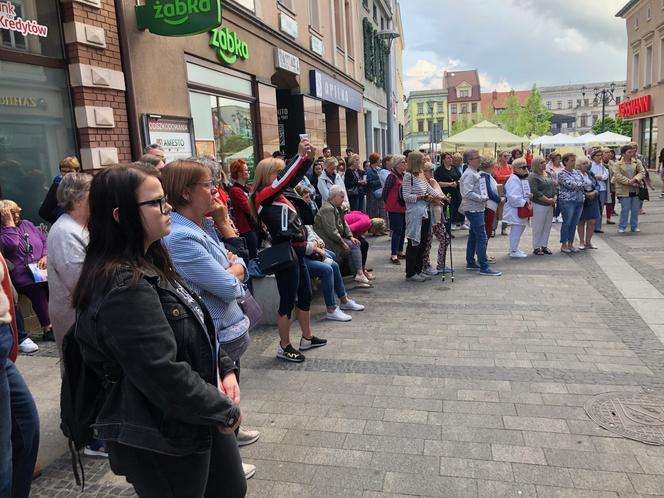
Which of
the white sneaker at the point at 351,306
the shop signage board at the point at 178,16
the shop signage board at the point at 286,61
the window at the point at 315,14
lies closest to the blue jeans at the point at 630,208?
the white sneaker at the point at 351,306

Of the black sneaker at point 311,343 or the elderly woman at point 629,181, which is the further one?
the elderly woman at point 629,181

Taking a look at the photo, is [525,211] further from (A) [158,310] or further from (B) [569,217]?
(A) [158,310]

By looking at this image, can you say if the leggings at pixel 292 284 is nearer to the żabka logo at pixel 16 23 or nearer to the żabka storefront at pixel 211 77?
the żabka storefront at pixel 211 77

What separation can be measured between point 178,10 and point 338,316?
15.1 feet

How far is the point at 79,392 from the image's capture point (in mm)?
1850

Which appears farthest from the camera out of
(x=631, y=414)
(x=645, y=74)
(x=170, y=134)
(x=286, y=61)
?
(x=645, y=74)

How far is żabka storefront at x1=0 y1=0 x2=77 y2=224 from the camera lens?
19.3ft

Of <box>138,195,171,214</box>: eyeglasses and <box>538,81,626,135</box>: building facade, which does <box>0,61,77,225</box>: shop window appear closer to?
<box>138,195,171,214</box>: eyeglasses

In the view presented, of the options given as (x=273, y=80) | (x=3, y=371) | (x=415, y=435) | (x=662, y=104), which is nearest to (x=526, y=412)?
(x=415, y=435)

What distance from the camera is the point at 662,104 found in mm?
30141

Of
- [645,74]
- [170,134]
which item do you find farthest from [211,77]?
[645,74]

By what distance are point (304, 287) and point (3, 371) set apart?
2.86 m

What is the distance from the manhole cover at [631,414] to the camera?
342 centimetres

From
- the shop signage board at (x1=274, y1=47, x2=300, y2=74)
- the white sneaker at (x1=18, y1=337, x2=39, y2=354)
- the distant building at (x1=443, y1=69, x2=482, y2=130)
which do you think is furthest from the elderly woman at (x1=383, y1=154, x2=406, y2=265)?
the distant building at (x1=443, y1=69, x2=482, y2=130)
